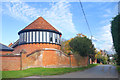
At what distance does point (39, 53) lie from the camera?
21.0 m

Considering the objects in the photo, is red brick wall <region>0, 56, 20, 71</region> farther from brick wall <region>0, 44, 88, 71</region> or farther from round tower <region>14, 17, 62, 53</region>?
round tower <region>14, 17, 62, 53</region>

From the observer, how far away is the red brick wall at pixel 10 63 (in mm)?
15922

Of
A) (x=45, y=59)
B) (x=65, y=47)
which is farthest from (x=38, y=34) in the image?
(x=65, y=47)

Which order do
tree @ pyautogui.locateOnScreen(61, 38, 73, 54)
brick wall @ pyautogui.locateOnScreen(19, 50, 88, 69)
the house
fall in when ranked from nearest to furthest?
1. the house
2. brick wall @ pyautogui.locateOnScreen(19, 50, 88, 69)
3. tree @ pyautogui.locateOnScreen(61, 38, 73, 54)

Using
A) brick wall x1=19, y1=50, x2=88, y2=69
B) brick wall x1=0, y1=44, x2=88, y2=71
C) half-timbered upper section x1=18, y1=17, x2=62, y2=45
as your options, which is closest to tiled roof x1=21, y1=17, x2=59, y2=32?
half-timbered upper section x1=18, y1=17, x2=62, y2=45

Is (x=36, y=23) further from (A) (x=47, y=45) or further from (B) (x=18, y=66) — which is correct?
(B) (x=18, y=66)

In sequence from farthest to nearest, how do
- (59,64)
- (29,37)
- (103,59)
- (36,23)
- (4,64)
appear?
(103,59)
(36,23)
(29,37)
(59,64)
(4,64)

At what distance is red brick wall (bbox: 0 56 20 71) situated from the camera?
627 inches

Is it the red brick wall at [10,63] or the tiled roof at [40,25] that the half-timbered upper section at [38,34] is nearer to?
the tiled roof at [40,25]

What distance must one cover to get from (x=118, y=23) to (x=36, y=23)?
56.6 feet

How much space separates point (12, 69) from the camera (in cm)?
1636

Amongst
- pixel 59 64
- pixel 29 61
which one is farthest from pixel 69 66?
pixel 29 61

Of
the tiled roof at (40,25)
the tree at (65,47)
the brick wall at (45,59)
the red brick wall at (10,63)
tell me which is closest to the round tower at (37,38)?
the tiled roof at (40,25)

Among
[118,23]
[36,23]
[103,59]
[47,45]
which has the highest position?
[36,23]
